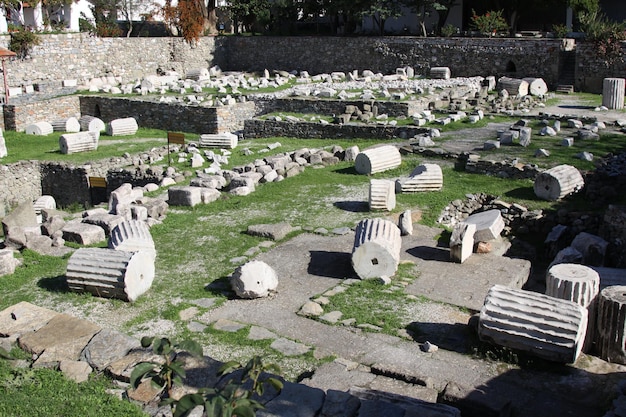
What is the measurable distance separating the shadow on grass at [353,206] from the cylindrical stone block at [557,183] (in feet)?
10.6

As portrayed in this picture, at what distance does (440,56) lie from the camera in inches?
1222

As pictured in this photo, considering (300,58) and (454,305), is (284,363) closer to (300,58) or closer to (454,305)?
(454,305)

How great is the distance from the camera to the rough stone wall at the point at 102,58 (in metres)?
31.0

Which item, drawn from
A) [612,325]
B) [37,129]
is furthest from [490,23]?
[612,325]

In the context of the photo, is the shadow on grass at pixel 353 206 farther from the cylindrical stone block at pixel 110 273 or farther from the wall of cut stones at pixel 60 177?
the wall of cut stones at pixel 60 177

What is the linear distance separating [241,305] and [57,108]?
20161mm

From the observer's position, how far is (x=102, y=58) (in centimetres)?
3362

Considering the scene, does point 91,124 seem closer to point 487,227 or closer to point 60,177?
point 60,177

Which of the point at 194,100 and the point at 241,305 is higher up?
the point at 194,100

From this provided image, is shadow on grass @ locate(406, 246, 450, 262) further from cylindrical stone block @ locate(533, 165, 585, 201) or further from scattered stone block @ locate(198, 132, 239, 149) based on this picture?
scattered stone block @ locate(198, 132, 239, 149)

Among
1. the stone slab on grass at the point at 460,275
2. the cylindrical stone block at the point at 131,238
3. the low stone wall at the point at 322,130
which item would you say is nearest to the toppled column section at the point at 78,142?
the low stone wall at the point at 322,130

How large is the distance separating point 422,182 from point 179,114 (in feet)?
43.0

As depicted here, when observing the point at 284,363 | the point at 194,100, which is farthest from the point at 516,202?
the point at 194,100

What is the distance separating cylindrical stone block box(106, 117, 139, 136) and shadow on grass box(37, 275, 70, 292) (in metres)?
13.9
